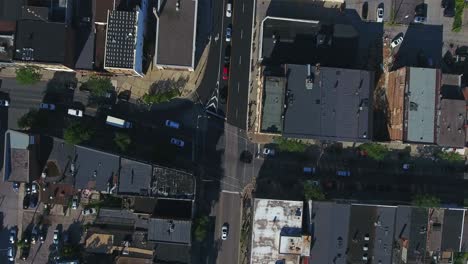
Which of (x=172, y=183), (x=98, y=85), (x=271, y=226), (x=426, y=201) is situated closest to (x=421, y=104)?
(x=426, y=201)

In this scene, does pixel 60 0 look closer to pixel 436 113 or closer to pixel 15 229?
pixel 15 229

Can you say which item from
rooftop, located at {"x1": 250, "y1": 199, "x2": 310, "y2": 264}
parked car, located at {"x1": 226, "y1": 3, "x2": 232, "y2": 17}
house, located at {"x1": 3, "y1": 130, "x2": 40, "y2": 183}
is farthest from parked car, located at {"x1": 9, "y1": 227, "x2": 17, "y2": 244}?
parked car, located at {"x1": 226, "y1": 3, "x2": 232, "y2": 17}

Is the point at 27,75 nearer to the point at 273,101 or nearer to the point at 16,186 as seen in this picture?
the point at 16,186

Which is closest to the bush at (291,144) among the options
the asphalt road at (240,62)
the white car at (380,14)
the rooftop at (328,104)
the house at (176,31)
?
the rooftop at (328,104)

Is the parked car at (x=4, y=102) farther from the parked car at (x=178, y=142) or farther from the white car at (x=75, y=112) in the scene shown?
the parked car at (x=178, y=142)

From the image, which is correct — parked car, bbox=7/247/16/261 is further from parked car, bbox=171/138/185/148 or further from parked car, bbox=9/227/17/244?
parked car, bbox=171/138/185/148

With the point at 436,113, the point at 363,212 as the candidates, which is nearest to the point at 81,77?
the point at 363,212
